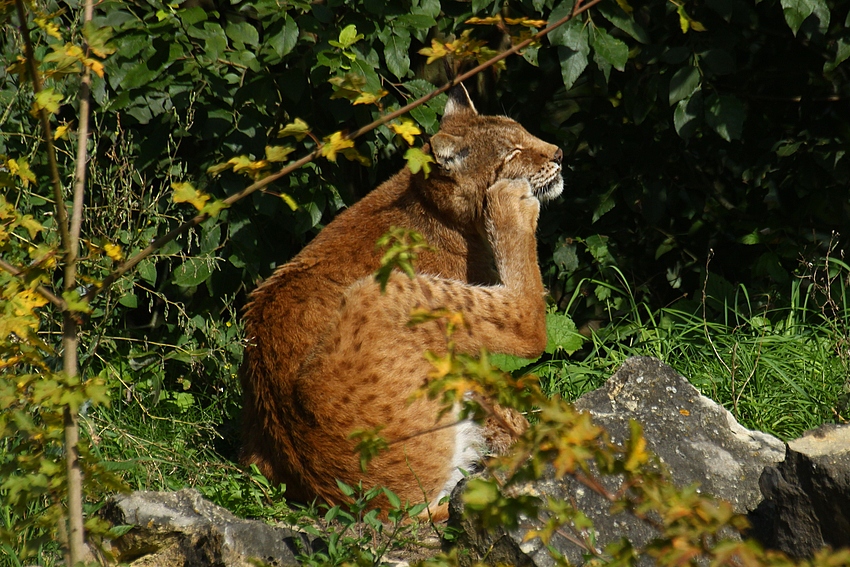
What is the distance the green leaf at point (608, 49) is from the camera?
4379 millimetres

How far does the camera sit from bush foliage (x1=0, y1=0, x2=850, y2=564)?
4.41 metres

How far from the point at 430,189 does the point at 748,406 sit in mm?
1862

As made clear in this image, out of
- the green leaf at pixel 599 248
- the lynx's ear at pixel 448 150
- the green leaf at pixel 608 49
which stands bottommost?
the green leaf at pixel 599 248

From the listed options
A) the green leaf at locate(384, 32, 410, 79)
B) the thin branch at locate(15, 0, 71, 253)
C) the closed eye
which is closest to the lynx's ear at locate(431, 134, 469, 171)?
the closed eye

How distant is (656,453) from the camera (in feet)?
11.5

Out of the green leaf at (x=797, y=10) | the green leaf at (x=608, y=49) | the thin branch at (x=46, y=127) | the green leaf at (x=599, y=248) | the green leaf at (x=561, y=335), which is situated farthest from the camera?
the green leaf at (x=599, y=248)

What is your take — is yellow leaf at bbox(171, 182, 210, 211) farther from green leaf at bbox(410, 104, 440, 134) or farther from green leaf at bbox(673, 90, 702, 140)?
green leaf at bbox(673, 90, 702, 140)

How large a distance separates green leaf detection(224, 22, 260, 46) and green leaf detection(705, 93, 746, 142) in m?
2.37

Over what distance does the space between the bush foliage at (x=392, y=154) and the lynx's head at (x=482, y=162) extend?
0.24m

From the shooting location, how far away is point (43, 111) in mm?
2199

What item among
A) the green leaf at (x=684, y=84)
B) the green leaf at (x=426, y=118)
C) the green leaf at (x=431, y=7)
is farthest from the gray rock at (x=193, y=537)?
the green leaf at (x=684, y=84)

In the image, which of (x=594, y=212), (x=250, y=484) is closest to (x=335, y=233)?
(x=250, y=484)

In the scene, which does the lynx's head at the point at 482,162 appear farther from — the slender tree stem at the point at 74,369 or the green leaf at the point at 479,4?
the slender tree stem at the point at 74,369

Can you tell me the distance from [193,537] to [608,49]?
117 inches
